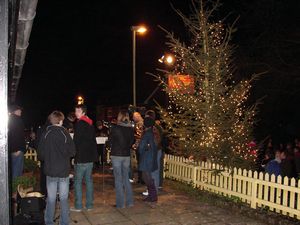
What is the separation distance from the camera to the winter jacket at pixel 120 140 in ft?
22.3

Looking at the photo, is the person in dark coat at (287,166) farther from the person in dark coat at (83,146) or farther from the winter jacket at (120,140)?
the person in dark coat at (83,146)

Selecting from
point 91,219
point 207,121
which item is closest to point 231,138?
point 207,121

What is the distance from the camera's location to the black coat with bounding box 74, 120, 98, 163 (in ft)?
20.8

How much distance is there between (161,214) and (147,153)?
1.23 m

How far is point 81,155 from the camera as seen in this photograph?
20.8ft

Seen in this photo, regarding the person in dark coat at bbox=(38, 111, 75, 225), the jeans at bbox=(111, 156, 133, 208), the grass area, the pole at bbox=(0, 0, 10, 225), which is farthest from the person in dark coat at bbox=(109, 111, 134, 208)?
the pole at bbox=(0, 0, 10, 225)

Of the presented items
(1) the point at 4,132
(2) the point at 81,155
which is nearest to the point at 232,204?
(2) the point at 81,155

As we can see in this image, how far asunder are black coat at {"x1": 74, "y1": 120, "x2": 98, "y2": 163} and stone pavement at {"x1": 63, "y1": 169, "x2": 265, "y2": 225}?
1.05m

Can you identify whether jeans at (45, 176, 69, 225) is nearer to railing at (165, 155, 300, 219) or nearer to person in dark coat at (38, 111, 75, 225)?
person in dark coat at (38, 111, 75, 225)

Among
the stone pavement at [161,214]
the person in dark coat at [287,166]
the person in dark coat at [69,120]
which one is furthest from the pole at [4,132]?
the person in dark coat at [287,166]

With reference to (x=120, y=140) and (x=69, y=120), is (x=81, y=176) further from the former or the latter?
(x=69, y=120)

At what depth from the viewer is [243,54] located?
1702 cm

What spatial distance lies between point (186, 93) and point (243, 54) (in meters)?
9.02

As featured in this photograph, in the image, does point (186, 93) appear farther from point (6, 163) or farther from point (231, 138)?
point (6, 163)
